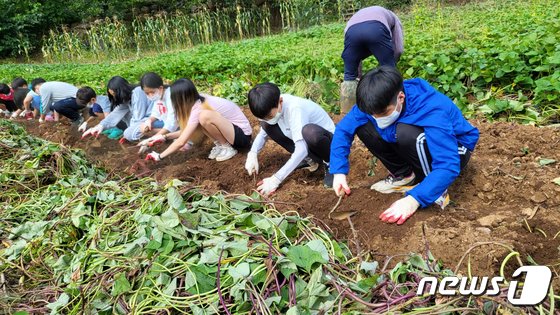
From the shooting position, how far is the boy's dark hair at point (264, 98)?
283 cm

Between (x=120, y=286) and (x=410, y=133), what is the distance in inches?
60.5

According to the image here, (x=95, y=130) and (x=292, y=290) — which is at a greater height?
(x=292, y=290)

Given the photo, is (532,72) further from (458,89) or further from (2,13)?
(2,13)

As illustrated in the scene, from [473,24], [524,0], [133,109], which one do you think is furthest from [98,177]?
[524,0]

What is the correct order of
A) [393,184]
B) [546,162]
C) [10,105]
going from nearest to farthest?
[393,184]
[546,162]
[10,105]

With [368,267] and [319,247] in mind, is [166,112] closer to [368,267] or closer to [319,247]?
[319,247]

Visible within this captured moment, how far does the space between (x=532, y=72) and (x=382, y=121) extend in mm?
2549

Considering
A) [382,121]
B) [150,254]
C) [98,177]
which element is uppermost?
[382,121]

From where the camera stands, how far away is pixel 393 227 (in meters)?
2.26

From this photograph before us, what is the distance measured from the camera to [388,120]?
230 cm

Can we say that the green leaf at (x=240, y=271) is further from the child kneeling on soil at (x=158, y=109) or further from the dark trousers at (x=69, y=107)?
the dark trousers at (x=69, y=107)

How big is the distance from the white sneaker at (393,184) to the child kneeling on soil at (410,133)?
3cm

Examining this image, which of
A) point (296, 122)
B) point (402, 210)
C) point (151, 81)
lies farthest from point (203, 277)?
point (151, 81)

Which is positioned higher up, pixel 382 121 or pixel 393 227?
pixel 382 121
